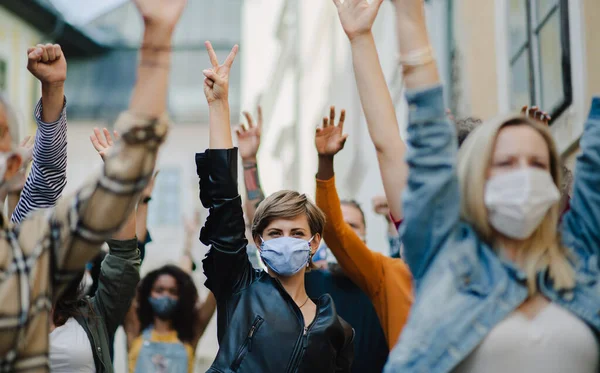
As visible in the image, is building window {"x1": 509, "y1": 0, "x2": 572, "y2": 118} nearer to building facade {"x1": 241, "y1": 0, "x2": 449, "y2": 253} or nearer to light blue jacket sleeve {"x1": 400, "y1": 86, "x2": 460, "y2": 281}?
building facade {"x1": 241, "y1": 0, "x2": 449, "y2": 253}

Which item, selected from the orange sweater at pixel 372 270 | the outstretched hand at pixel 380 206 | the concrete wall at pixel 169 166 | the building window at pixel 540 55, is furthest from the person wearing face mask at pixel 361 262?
the concrete wall at pixel 169 166

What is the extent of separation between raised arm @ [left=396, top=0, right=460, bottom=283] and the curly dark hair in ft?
14.0

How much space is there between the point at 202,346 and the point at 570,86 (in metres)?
16.1

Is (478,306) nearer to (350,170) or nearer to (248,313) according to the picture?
(248,313)

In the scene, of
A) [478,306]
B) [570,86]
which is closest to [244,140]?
[570,86]

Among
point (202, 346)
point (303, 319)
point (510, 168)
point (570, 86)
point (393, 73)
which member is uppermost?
point (393, 73)

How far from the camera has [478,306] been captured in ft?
9.48

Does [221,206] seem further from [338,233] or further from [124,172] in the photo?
[124,172]

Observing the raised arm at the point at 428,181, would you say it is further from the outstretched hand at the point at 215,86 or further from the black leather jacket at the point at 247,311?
the outstretched hand at the point at 215,86

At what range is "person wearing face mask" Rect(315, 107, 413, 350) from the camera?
424 centimetres

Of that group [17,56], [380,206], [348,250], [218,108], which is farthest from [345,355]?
[17,56]

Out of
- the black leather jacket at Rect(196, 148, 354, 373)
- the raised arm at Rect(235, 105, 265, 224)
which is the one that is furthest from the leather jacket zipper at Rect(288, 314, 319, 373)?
the raised arm at Rect(235, 105, 265, 224)

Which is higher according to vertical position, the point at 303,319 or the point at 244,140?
the point at 244,140

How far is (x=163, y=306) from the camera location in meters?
7.20
